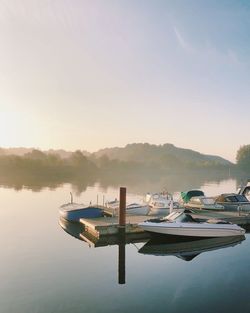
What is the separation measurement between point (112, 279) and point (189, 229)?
924 centimetres

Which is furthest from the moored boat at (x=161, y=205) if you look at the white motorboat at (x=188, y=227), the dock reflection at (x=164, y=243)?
the dock reflection at (x=164, y=243)

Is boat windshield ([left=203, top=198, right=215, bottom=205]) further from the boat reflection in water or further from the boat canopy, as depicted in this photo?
the boat reflection in water

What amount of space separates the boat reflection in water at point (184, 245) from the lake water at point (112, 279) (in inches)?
19.4

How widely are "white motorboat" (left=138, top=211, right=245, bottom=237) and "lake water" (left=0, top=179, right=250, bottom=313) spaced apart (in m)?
1.42

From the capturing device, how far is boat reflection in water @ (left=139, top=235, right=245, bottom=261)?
23.7 metres

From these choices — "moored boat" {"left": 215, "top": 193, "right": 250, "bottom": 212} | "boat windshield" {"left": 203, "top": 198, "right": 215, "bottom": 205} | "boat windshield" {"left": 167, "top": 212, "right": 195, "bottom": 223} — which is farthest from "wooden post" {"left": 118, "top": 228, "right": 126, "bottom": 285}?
"moored boat" {"left": 215, "top": 193, "right": 250, "bottom": 212}

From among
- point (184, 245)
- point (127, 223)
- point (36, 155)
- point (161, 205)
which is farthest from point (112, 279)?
point (36, 155)

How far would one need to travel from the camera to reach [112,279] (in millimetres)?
18547

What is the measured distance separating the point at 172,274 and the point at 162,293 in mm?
2959

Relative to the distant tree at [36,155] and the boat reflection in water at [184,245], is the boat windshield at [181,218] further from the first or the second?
the distant tree at [36,155]

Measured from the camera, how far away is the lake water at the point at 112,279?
49.6ft

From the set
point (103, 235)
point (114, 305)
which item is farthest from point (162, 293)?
point (103, 235)

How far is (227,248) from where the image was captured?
25.0m

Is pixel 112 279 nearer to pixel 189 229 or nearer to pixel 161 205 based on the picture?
pixel 189 229
